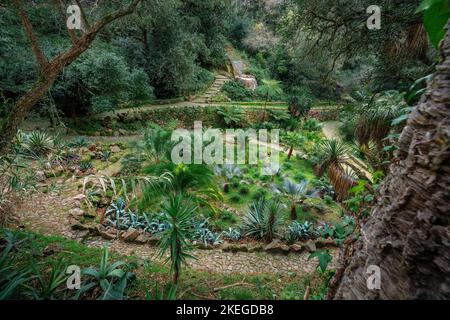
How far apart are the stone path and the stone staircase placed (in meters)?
9.51

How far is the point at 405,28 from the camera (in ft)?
13.3

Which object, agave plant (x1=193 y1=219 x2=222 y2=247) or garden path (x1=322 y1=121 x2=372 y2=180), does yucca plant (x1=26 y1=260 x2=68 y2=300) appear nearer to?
agave plant (x1=193 y1=219 x2=222 y2=247)

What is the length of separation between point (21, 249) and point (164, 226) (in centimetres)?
190

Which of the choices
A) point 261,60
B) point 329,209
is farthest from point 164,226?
point 261,60

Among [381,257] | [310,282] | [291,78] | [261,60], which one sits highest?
[261,60]

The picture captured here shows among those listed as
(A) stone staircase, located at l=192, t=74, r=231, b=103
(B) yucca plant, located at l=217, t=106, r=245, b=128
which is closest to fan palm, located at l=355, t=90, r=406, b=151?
(B) yucca plant, located at l=217, t=106, r=245, b=128

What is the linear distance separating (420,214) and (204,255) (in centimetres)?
330

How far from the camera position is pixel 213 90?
583 inches

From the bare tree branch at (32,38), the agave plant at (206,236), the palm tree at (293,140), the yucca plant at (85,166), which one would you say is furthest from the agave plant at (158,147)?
the palm tree at (293,140)

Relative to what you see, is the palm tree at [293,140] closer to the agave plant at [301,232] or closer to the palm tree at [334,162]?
the palm tree at [334,162]

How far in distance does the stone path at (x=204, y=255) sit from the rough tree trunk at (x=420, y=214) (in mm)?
2533

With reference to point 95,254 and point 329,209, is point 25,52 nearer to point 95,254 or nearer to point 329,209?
point 95,254

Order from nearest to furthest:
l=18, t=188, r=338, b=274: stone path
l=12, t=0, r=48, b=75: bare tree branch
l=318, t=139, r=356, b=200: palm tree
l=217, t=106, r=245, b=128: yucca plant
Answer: l=12, t=0, r=48, b=75: bare tree branch → l=18, t=188, r=338, b=274: stone path → l=318, t=139, r=356, b=200: palm tree → l=217, t=106, r=245, b=128: yucca plant

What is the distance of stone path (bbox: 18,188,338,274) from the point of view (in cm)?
366
